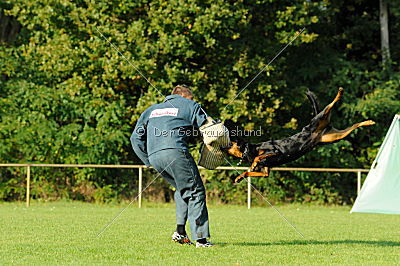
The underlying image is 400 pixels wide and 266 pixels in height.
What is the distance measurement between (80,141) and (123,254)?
12.3 metres

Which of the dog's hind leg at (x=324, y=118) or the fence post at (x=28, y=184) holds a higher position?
the dog's hind leg at (x=324, y=118)

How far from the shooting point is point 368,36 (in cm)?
2266

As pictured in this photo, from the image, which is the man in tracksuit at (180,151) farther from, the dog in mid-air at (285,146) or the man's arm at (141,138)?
the dog in mid-air at (285,146)

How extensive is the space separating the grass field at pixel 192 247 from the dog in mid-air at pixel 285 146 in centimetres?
109

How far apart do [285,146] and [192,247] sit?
69.8 inches

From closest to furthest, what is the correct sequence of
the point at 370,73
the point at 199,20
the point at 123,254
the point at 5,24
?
the point at 123,254, the point at 199,20, the point at 370,73, the point at 5,24

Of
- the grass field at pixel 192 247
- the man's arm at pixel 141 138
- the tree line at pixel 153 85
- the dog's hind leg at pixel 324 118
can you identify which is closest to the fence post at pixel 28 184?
the tree line at pixel 153 85

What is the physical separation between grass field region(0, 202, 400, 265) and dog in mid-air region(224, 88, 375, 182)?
3.56ft

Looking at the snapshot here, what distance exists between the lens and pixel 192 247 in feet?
27.4

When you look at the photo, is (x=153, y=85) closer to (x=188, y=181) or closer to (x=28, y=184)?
(x=28, y=184)

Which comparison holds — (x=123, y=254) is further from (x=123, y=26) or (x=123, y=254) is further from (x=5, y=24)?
(x=5, y=24)

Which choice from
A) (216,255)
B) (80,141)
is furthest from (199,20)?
(216,255)

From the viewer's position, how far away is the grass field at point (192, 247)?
23.9ft

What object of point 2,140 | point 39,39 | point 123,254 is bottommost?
point 123,254
